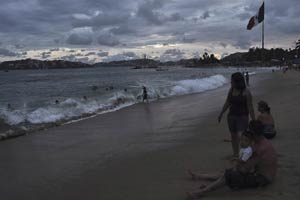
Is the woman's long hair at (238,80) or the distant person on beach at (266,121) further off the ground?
the woman's long hair at (238,80)

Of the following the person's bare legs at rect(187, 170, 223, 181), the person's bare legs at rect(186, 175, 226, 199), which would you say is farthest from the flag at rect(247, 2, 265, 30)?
the person's bare legs at rect(186, 175, 226, 199)

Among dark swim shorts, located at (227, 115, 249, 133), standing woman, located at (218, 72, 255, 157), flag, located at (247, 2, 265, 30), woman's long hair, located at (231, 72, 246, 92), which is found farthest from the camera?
flag, located at (247, 2, 265, 30)

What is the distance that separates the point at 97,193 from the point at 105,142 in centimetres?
505

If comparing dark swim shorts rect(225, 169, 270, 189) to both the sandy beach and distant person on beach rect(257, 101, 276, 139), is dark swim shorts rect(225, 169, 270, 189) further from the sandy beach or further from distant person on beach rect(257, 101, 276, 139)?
distant person on beach rect(257, 101, 276, 139)

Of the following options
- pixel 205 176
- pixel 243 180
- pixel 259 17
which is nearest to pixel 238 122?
pixel 205 176

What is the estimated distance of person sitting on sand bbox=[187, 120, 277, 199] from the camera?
612 centimetres

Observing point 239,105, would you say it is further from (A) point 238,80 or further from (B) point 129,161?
(B) point 129,161

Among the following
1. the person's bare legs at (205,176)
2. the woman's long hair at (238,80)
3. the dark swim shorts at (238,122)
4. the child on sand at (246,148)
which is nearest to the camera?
the child on sand at (246,148)

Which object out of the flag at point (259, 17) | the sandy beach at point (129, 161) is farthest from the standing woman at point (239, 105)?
the flag at point (259, 17)

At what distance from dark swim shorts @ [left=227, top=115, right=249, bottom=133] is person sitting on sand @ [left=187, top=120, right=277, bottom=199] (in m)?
1.68

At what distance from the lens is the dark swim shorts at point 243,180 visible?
6129 millimetres

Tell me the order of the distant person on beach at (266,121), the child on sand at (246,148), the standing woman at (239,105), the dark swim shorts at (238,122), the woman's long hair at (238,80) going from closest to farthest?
the child on sand at (246,148)
the woman's long hair at (238,80)
the standing woman at (239,105)
the dark swim shorts at (238,122)
the distant person on beach at (266,121)

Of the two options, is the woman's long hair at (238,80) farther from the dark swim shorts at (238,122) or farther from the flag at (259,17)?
the flag at (259,17)

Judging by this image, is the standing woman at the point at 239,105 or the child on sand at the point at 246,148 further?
the standing woman at the point at 239,105
